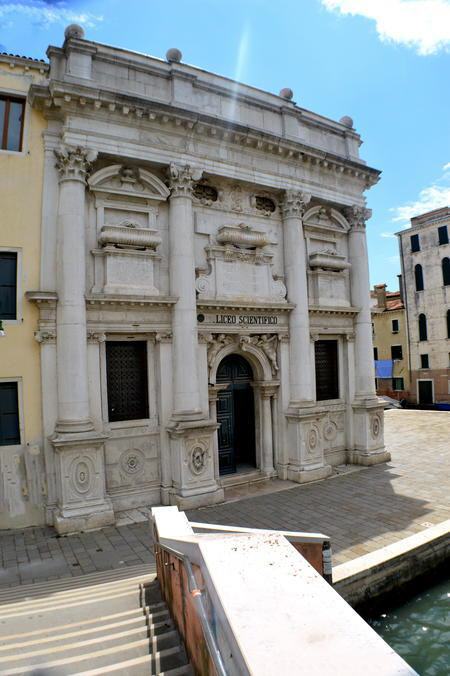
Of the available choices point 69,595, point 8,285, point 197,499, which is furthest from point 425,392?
point 69,595

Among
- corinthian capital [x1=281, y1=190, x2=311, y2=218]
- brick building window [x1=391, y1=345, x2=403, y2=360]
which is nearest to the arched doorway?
corinthian capital [x1=281, y1=190, x2=311, y2=218]

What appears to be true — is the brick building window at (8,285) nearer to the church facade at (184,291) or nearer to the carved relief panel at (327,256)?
the church facade at (184,291)

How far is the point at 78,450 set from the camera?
9.28 meters

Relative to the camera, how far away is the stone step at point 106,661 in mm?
3531

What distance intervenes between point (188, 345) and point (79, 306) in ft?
9.24

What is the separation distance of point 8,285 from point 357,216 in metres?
11.3

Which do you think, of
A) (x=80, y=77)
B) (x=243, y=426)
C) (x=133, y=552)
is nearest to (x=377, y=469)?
(x=243, y=426)

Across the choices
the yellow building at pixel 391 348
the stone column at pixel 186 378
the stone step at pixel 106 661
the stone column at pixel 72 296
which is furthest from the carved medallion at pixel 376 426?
the yellow building at pixel 391 348

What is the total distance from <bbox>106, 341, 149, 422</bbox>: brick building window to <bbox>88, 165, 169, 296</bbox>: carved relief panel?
1488 millimetres

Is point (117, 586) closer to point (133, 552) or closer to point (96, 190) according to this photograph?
point (133, 552)

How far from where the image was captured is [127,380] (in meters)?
10.9

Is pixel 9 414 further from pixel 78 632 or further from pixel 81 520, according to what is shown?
pixel 78 632

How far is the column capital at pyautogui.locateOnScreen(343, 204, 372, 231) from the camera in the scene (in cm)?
1486

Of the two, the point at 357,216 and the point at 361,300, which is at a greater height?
the point at 357,216
